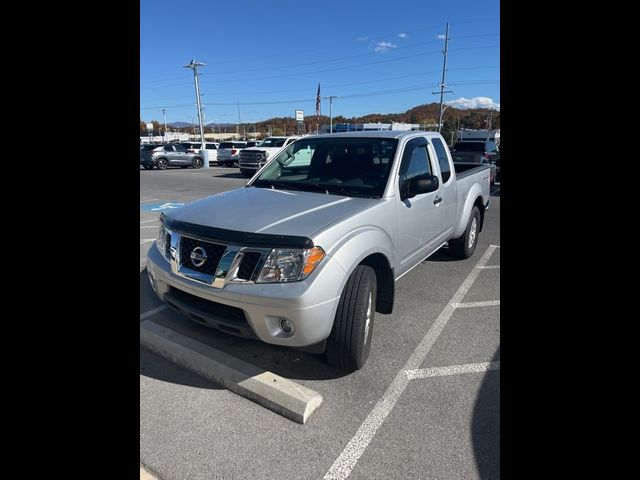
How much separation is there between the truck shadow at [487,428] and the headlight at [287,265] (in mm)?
1393

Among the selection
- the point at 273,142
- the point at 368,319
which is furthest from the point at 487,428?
the point at 273,142

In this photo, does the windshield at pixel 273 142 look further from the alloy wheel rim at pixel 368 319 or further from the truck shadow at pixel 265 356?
the alloy wheel rim at pixel 368 319

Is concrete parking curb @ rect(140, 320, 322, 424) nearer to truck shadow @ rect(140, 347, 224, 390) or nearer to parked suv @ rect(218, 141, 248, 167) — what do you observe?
truck shadow @ rect(140, 347, 224, 390)

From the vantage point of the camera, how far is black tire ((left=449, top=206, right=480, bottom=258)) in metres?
5.49

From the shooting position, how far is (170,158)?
27.1 metres

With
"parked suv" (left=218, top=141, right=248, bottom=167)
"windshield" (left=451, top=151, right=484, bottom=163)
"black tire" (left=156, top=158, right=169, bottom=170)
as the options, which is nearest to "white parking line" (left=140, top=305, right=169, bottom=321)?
"windshield" (left=451, top=151, right=484, bottom=163)

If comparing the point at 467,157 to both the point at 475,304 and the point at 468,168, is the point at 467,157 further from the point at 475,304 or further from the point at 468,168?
the point at 475,304
